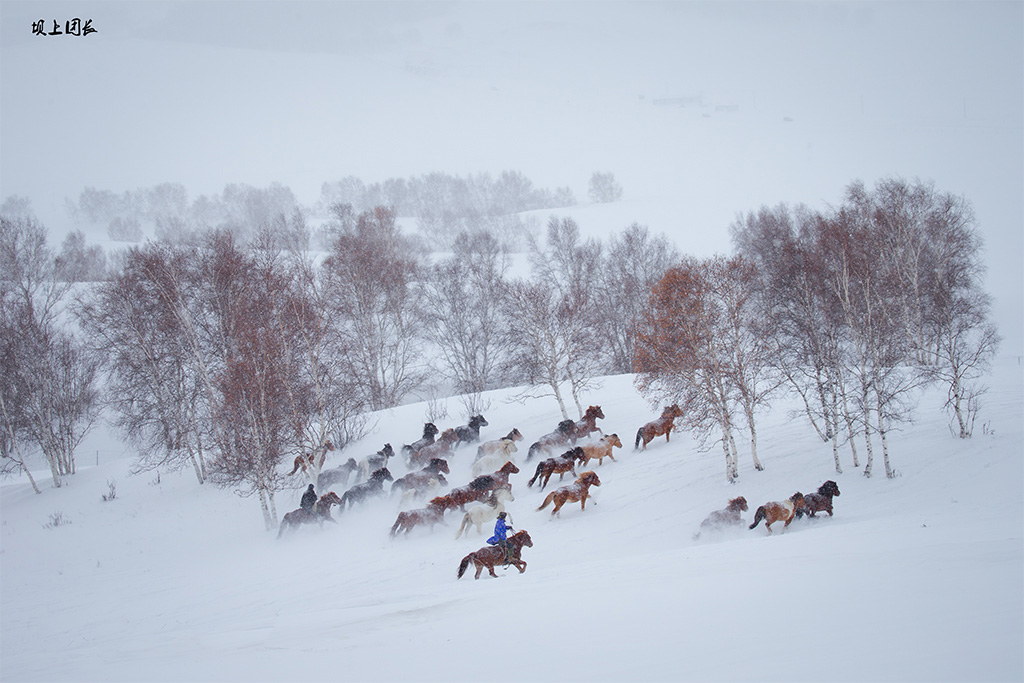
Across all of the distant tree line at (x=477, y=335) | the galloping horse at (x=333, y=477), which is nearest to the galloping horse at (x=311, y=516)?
the distant tree line at (x=477, y=335)

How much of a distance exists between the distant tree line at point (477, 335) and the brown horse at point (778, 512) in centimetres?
285

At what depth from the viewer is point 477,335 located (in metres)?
38.2

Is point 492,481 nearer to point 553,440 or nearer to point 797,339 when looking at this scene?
point 553,440

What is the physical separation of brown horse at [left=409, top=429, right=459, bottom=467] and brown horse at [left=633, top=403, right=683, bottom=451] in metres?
7.53

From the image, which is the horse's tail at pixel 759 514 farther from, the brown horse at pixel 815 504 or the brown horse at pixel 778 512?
the brown horse at pixel 815 504

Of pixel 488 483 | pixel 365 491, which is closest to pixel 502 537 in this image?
pixel 488 483

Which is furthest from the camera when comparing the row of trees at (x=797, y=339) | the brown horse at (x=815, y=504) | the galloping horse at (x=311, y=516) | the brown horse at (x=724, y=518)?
the galloping horse at (x=311, y=516)

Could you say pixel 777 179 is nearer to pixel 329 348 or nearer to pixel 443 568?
pixel 329 348

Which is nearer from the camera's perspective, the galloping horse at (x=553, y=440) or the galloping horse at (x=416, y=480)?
the galloping horse at (x=416, y=480)

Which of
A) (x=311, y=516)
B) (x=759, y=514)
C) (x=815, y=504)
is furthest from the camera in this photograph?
(x=311, y=516)

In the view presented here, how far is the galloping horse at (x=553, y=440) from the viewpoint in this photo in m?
19.2

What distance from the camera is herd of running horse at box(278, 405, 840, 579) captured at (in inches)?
462

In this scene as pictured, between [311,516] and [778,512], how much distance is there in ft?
45.0

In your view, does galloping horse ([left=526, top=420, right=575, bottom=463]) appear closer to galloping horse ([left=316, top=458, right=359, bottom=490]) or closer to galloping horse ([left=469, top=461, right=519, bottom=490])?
galloping horse ([left=469, top=461, right=519, bottom=490])
